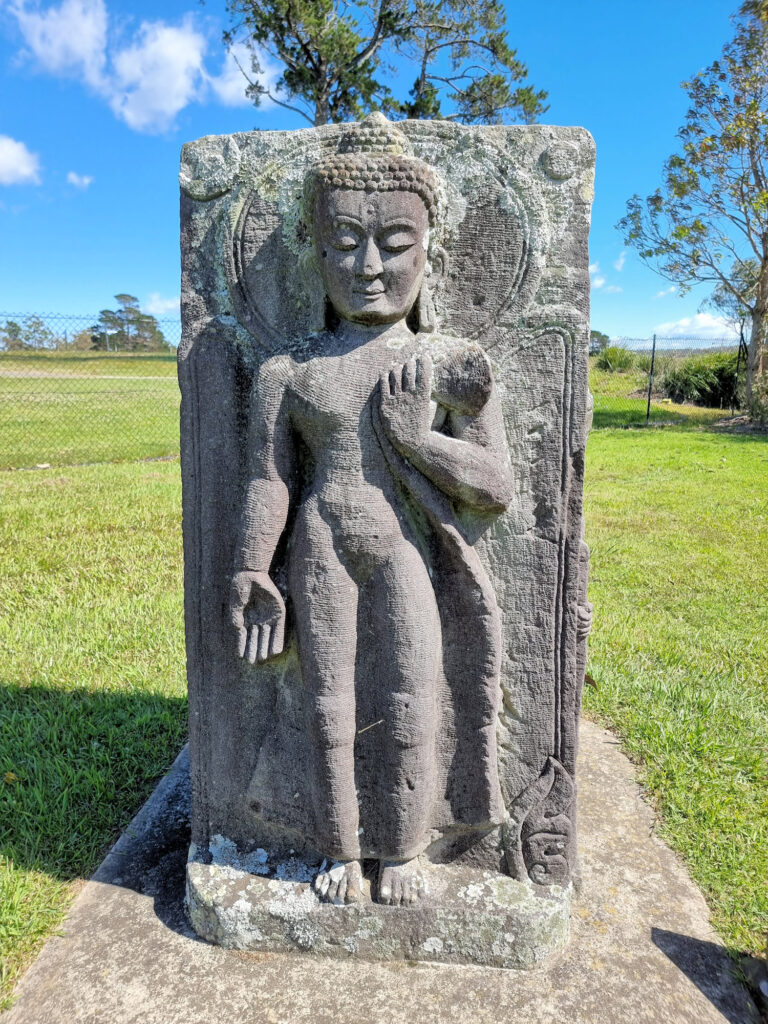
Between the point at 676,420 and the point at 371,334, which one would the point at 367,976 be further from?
the point at 676,420

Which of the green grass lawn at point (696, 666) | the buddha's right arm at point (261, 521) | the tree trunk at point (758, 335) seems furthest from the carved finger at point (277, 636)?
the tree trunk at point (758, 335)

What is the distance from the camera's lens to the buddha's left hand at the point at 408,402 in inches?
73.2

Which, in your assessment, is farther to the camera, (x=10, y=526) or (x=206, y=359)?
(x=10, y=526)

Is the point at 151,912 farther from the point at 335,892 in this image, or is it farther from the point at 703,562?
the point at 703,562

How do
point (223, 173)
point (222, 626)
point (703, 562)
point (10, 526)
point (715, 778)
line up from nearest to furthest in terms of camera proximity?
1. point (223, 173)
2. point (222, 626)
3. point (715, 778)
4. point (703, 562)
5. point (10, 526)

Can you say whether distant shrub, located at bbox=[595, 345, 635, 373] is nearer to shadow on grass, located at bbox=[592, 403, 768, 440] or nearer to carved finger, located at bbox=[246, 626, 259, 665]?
shadow on grass, located at bbox=[592, 403, 768, 440]

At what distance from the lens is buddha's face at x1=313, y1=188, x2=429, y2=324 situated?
181cm

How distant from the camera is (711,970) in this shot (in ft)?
6.70

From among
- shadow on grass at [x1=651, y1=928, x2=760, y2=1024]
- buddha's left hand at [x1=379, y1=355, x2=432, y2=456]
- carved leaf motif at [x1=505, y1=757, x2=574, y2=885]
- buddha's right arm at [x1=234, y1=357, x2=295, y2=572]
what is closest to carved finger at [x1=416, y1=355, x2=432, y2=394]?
buddha's left hand at [x1=379, y1=355, x2=432, y2=456]

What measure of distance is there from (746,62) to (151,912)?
18415mm

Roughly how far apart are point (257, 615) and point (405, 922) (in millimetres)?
1013

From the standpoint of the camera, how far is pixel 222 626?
216cm

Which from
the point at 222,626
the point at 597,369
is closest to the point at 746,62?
the point at 597,369

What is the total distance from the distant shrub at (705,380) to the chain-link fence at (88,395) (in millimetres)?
14003
